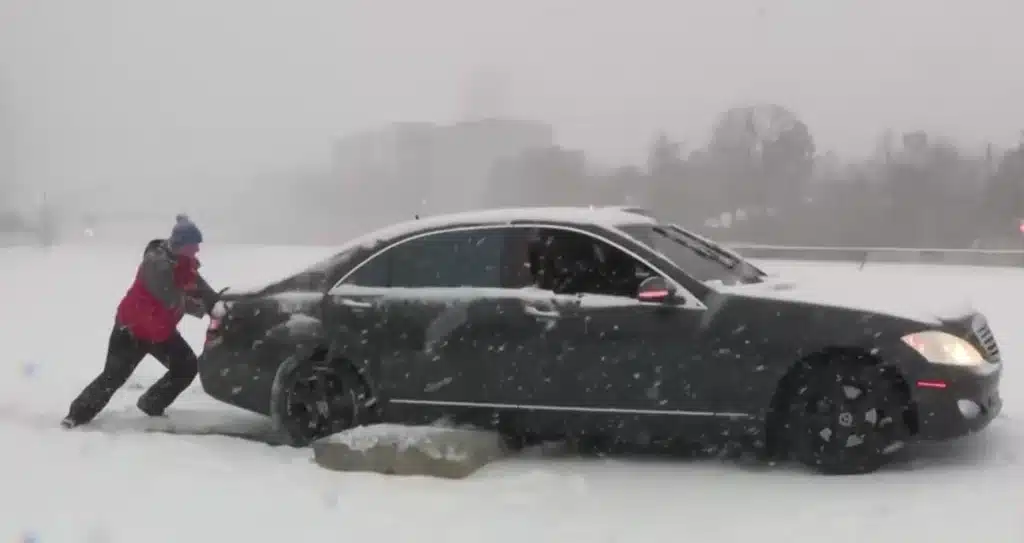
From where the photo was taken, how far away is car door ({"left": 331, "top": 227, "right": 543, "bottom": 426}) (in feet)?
21.3

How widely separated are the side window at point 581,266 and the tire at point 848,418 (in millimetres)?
1160

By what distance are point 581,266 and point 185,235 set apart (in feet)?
10.6

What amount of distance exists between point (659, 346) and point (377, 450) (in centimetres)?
173

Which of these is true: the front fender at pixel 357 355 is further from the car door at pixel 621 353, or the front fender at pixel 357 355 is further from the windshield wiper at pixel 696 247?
the windshield wiper at pixel 696 247

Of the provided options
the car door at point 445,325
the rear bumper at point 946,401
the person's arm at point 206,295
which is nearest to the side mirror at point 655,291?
the car door at point 445,325

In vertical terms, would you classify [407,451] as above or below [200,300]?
below

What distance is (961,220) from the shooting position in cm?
7206

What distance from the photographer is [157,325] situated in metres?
7.76

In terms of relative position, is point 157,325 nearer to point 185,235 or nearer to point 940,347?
point 185,235

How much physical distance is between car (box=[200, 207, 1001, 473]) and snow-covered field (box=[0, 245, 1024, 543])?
0.29m

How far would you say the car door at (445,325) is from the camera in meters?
6.50

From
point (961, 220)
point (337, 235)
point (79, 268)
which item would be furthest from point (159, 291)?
point (961, 220)

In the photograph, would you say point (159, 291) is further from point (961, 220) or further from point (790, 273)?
point (961, 220)

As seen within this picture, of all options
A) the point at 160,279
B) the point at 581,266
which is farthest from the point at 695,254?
the point at 160,279
